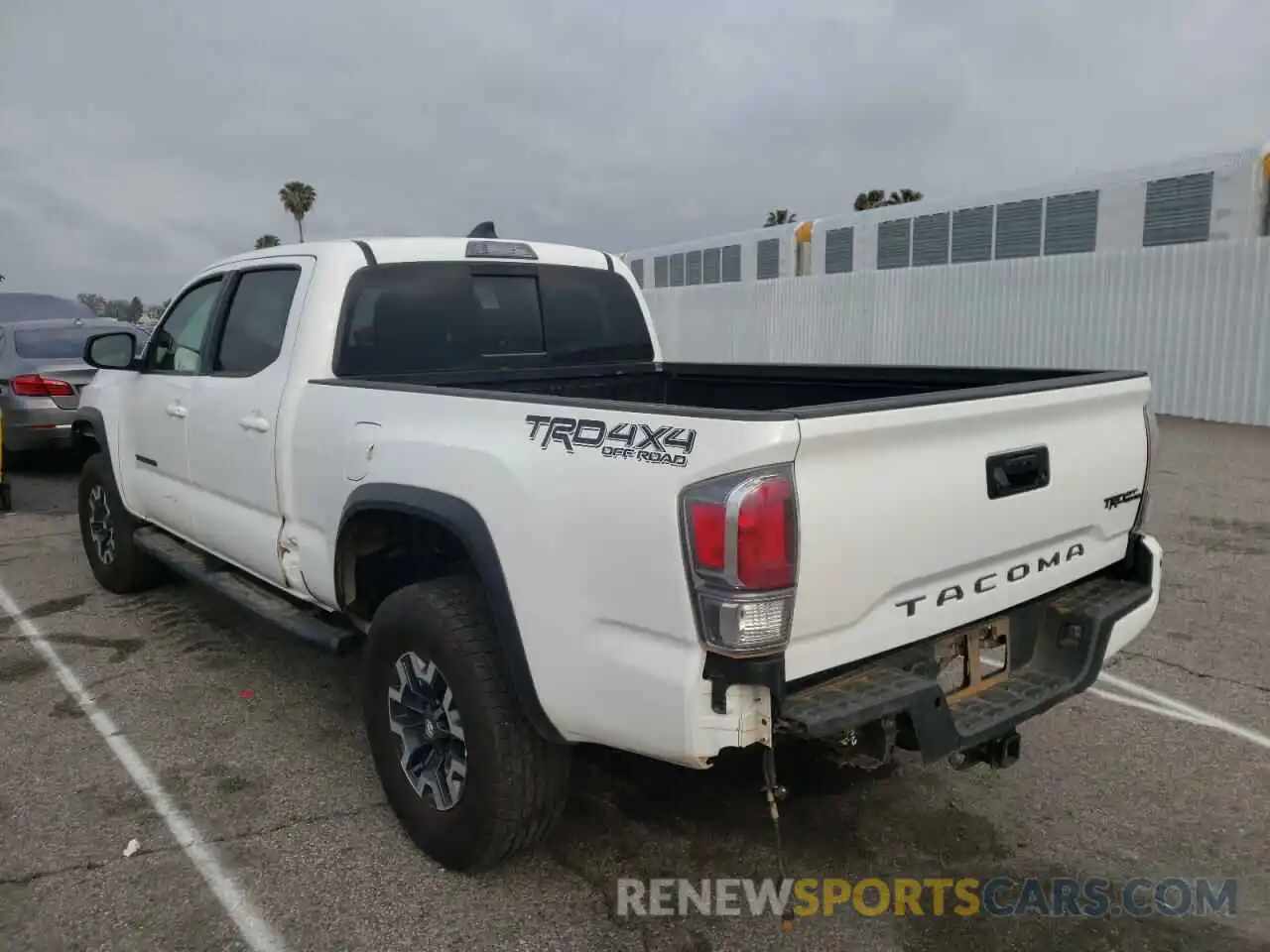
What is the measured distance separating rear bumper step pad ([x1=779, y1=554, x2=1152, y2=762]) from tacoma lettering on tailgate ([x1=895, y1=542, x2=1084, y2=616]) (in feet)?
0.38

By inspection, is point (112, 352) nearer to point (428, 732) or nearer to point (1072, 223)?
point (428, 732)

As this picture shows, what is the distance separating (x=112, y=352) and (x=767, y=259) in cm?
2337

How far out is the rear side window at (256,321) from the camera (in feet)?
13.3

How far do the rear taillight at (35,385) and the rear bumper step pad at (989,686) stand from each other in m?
9.75

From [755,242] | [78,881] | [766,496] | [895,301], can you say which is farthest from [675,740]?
[755,242]

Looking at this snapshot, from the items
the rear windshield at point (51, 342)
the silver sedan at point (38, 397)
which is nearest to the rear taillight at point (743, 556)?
the silver sedan at point (38, 397)

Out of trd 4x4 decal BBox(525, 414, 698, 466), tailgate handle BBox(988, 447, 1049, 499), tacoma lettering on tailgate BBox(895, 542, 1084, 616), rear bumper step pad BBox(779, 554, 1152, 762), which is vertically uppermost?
trd 4x4 decal BBox(525, 414, 698, 466)

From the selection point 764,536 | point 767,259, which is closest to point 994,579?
point 764,536

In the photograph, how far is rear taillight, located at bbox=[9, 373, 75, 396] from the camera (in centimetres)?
983

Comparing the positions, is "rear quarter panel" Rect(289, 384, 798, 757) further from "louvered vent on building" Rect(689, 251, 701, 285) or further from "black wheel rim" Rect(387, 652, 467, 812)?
"louvered vent on building" Rect(689, 251, 701, 285)

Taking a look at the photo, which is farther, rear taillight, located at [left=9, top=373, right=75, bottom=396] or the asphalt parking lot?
rear taillight, located at [left=9, top=373, right=75, bottom=396]

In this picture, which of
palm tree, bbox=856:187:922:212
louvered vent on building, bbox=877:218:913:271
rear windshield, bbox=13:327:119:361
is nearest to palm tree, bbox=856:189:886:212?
palm tree, bbox=856:187:922:212

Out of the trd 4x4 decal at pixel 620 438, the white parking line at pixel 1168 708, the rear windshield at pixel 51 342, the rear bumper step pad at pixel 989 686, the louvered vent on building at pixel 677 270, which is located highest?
the louvered vent on building at pixel 677 270

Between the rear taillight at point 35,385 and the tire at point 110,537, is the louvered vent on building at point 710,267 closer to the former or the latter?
the rear taillight at point 35,385
